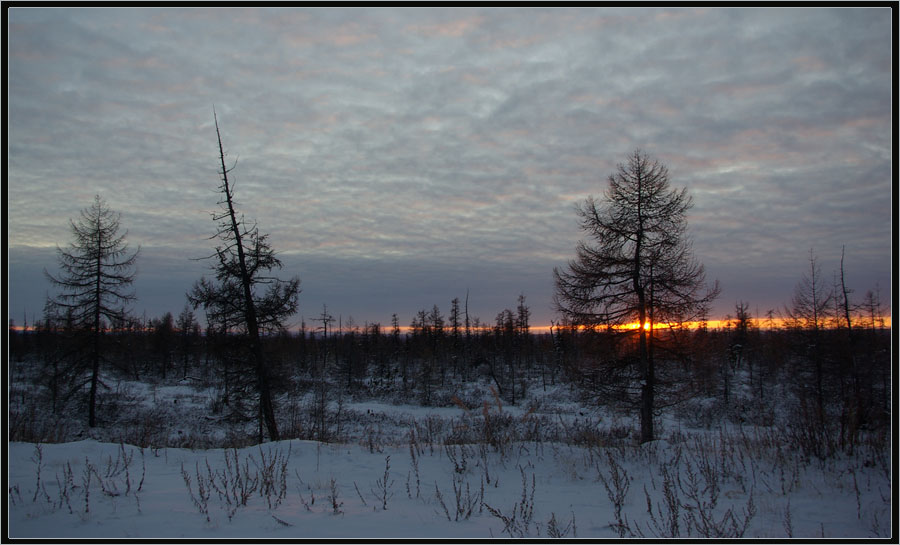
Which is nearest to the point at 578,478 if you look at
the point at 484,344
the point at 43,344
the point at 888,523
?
the point at 888,523

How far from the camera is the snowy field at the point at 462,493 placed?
464cm

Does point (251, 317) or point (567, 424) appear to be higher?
point (251, 317)

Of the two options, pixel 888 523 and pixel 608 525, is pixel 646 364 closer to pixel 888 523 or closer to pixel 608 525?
pixel 888 523

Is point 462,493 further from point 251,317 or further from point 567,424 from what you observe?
point 567,424

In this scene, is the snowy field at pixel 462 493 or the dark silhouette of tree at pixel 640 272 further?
the dark silhouette of tree at pixel 640 272

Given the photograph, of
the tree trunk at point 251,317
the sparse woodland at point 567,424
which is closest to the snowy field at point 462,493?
the sparse woodland at point 567,424

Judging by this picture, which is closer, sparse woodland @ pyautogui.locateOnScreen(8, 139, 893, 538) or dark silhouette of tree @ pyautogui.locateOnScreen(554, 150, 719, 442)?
sparse woodland @ pyautogui.locateOnScreen(8, 139, 893, 538)

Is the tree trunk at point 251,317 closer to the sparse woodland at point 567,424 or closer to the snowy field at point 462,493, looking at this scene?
the sparse woodland at point 567,424

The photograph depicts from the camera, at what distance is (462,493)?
20.0 ft

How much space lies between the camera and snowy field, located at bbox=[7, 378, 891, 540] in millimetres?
4641

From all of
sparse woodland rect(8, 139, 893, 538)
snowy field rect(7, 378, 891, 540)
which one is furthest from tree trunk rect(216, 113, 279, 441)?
snowy field rect(7, 378, 891, 540)

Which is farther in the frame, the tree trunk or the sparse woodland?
the tree trunk

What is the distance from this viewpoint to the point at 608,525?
4.95 meters

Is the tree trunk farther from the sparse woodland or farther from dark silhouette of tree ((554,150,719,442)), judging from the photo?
dark silhouette of tree ((554,150,719,442))
